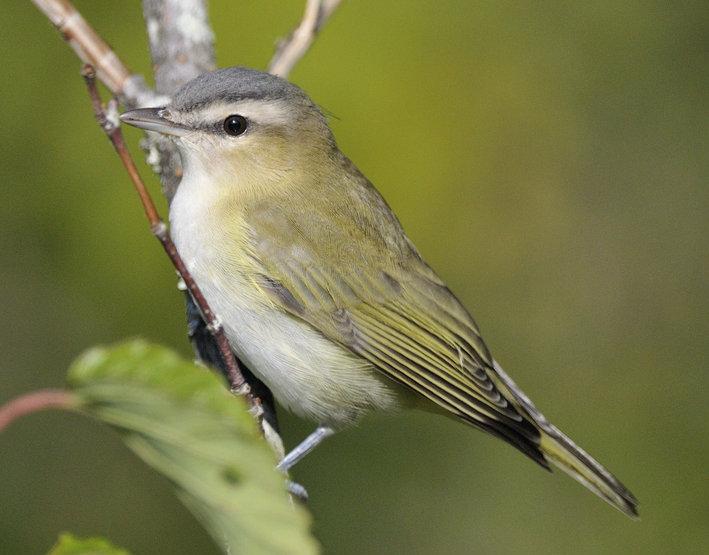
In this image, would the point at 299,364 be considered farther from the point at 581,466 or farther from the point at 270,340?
the point at 581,466

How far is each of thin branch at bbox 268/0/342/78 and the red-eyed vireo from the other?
418 millimetres

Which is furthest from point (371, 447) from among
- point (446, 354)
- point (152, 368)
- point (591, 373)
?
point (152, 368)

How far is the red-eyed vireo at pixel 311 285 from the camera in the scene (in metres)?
3.12

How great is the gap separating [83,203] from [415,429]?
2111mm

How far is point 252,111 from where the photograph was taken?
3.37 m

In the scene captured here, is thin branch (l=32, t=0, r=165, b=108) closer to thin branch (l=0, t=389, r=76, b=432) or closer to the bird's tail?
the bird's tail

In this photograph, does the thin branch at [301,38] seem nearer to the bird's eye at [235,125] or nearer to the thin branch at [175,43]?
the thin branch at [175,43]

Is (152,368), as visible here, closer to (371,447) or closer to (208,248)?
(208,248)

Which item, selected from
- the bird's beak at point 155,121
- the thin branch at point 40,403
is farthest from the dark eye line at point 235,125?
the thin branch at point 40,403

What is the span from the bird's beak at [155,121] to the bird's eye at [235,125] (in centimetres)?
17

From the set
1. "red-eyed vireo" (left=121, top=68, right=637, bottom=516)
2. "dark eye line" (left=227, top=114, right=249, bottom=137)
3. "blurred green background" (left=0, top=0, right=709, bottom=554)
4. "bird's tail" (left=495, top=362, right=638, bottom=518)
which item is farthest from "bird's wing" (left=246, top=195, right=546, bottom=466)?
"blurred green background" (left=0, top=0, right=709, bottom=554)

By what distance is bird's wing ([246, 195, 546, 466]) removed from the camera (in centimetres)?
315

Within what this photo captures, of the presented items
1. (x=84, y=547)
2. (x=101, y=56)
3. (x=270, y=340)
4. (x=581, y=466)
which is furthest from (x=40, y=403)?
(x=101, y=56)

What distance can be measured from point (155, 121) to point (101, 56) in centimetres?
70
